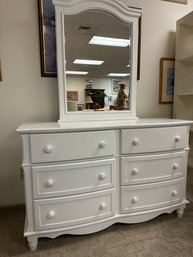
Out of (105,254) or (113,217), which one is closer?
(105,254)

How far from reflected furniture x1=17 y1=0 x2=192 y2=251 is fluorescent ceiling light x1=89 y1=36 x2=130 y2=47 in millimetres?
83

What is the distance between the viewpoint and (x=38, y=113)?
5.93 feet

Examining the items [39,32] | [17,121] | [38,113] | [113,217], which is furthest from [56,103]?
[113,217]

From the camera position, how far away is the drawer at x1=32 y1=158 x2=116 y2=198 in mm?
1300

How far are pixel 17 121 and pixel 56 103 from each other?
402 mm

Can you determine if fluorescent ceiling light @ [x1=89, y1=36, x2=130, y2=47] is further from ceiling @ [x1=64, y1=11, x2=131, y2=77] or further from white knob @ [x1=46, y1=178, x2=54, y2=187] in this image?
white knob @ [x1=46, y1=178, x2=54, y2=187]

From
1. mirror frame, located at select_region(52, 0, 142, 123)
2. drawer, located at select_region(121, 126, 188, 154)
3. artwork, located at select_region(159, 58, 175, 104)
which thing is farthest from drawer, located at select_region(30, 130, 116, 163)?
artwork, located at select_region(159, 58, 175, 104)

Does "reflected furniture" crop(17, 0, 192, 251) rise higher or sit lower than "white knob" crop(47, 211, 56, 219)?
higher

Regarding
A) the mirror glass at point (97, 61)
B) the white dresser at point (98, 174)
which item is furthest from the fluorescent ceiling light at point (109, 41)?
the white dresser at point (98, 174)

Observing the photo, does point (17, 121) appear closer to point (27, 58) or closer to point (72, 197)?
point (27, 58)

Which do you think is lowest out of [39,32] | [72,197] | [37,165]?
[72,197]

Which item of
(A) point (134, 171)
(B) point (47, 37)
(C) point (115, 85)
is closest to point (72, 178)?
(A) point (134, 171)

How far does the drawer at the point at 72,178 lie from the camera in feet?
4.26

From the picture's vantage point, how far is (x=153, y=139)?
1.52 meters
